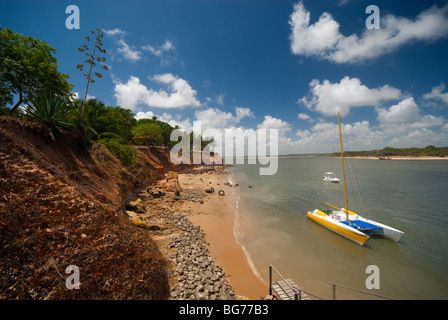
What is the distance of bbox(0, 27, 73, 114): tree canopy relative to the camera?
432 inches

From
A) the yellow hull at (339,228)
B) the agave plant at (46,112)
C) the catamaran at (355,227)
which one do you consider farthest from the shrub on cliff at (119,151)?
the catamaran at (355,227)

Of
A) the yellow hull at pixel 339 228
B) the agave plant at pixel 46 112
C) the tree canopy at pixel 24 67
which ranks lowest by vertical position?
the yellow hull at pixel 339 228

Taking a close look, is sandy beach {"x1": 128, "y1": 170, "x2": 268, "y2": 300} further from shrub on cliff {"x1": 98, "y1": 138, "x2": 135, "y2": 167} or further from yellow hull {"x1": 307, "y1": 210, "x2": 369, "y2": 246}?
yellow hull {"x1": 307, "y1": 210, "x2": 369, "y2": 246}

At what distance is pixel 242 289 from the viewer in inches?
286

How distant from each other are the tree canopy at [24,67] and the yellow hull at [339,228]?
24.7 meters

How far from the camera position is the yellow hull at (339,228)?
1211 cm

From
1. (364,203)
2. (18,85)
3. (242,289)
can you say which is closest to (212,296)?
(242,289)

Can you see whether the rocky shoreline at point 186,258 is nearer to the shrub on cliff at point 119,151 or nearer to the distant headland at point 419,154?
the shrub on cliff at point 119,151

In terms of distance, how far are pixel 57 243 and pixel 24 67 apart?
48.2 feet

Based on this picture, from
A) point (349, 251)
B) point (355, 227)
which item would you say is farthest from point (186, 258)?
point (355, 227)

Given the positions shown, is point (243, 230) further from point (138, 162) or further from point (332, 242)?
point (138, 162)

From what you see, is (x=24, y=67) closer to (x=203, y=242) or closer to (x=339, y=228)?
(x=203, y=242)
